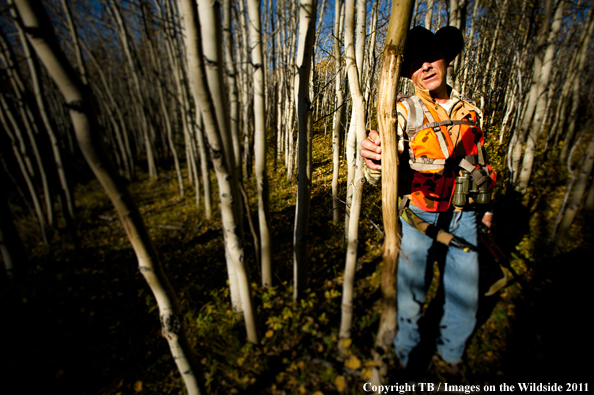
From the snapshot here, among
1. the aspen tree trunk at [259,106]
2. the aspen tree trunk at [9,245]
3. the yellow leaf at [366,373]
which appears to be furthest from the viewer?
the aspen tree trunk at [9,245]

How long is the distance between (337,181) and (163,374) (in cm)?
268

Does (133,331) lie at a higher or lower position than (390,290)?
lower

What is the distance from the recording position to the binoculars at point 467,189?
1674 mm

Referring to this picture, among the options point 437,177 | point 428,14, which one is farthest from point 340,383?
point 428,14

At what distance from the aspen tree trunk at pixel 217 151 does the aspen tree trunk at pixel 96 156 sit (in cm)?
54

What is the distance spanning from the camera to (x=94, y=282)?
13.4ft

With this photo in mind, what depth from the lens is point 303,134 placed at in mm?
1938

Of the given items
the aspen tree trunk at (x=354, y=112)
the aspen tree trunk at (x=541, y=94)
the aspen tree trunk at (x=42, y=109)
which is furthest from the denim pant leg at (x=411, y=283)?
the aspen tree trunk at (x=42, y=109)

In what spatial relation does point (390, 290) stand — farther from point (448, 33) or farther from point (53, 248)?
point (53, 248)

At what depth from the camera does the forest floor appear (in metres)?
2.04

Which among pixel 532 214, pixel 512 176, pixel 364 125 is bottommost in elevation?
pixel 532 214

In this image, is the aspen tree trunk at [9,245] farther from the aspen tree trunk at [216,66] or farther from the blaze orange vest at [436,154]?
the blaze orange vest at [436,154]

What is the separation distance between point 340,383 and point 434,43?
268 cm

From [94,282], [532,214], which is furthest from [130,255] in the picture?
[532,214]
